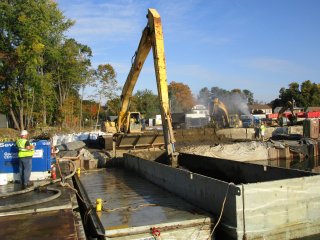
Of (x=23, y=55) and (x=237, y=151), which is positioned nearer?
(x=237, y=151)

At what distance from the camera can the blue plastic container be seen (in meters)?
10.1

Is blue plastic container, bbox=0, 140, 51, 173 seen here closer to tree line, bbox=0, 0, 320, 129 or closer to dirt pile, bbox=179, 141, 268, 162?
dirt pile, bbox=179, 141, 268, 162

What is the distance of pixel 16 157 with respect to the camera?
1013 centimetres

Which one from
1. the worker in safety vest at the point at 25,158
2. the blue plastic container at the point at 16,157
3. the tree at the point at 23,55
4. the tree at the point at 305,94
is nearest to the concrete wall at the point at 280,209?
the worker in safety vest at the point at 25,158

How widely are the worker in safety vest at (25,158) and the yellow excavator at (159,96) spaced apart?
498 centimetres

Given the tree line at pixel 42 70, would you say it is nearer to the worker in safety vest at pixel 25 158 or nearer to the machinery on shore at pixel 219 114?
the machinery on shore at pixel 219 114

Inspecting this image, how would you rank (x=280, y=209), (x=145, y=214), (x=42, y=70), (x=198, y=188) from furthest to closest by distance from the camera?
(x=42, y=70)
(x=198, y=188)
(x=145, y=214)
(x=280, y=209)

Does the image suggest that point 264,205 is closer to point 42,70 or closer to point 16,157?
point 16,157

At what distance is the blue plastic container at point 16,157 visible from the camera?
10.1 m

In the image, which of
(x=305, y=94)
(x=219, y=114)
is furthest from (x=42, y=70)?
(x=305, y=94)

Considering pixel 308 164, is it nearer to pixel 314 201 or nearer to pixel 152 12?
pixel 152 12

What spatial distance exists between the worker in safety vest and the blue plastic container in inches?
26.4

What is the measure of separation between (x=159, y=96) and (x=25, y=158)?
5.59m

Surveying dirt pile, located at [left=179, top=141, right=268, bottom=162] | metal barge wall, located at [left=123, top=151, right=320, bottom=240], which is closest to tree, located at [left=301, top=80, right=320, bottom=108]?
dirt pile, located at [left=179, top=141, right=268, bottom=162]
